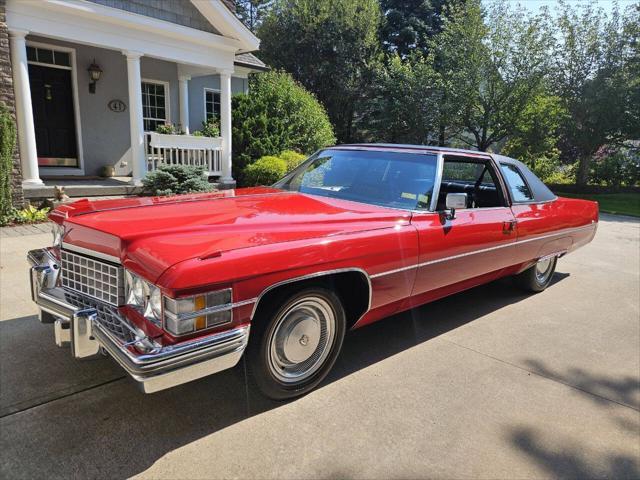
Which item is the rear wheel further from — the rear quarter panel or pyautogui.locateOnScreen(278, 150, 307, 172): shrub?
pyautogui.locateOnScreen(278, 150, 307, 172): shrub

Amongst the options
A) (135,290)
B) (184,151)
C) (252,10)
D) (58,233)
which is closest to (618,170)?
(184,151)

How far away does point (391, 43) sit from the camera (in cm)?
2839

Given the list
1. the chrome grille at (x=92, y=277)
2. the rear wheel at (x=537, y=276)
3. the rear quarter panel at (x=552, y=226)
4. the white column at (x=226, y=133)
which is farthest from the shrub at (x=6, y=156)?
the rear wheel at (x=537, y=276)

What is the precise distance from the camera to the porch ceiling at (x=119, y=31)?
840cm

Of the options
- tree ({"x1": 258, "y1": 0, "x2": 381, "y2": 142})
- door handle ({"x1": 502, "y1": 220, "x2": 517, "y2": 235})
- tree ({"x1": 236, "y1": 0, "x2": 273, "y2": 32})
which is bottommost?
door handle ({"x1": 502, "y1": 220, "x2": 517, "y2": 235})

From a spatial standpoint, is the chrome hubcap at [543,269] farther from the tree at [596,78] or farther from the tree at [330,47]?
the tree at [330,47]

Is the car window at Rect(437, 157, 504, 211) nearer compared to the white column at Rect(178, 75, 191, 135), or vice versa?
the car window at Rect(437, 157, 504, 211)

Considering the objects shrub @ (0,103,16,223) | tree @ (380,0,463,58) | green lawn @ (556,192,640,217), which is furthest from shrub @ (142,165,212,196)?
tree @ (380,0,463,58)

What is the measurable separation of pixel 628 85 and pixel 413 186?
59.7 feet

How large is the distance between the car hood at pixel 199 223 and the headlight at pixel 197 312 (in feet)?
0.59

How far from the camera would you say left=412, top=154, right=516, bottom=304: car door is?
350cm

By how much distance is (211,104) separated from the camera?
14352 millimetres

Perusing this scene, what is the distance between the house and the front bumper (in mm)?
7230

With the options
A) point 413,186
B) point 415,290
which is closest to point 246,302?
point 415,290
